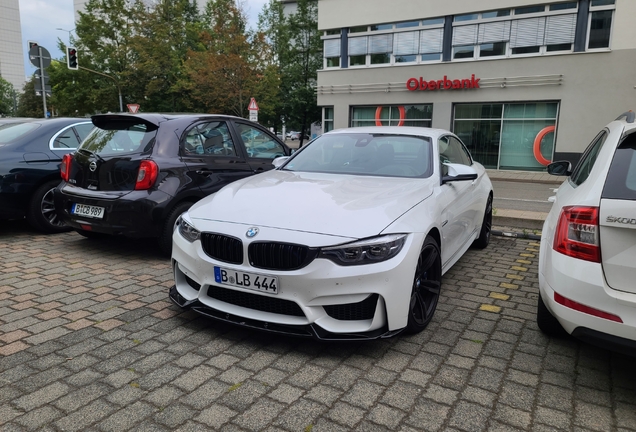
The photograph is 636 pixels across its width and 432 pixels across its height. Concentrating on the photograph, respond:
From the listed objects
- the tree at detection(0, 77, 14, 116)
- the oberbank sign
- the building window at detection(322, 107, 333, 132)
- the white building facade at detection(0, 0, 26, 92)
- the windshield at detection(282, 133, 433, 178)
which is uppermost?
the white building facade at detection(0, 0, 26, 92)

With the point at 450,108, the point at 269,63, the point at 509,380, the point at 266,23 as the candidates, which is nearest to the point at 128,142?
the point at 509,380

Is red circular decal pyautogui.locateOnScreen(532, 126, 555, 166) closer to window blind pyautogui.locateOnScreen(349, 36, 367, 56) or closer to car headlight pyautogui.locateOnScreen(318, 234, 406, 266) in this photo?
window blind pyautogui.locateOnScreen(349, 36, 367, 56)

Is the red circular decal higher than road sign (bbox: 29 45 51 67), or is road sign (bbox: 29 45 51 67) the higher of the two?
road sign (bbox: 29 45 51 67)

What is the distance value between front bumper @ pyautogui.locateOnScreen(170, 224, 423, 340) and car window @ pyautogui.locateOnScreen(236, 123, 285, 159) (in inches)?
126

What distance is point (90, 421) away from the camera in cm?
244

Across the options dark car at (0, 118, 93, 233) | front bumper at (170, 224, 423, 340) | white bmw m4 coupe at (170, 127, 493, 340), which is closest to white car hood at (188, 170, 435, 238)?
white bmw m4 coupe at (170, 127, 493, 340)

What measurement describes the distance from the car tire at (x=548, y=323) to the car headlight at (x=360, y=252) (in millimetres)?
1293

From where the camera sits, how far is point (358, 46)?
24.8 meters

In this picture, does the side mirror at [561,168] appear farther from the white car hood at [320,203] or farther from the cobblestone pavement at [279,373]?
the white car hood at [320,203]

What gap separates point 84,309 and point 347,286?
7.47 feet

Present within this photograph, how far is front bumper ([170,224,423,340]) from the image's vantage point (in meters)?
3.04

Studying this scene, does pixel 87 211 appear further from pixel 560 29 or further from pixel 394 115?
pixel 394 115

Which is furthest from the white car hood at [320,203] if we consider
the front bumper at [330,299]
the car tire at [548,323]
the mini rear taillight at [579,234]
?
the car tire at [548,323]

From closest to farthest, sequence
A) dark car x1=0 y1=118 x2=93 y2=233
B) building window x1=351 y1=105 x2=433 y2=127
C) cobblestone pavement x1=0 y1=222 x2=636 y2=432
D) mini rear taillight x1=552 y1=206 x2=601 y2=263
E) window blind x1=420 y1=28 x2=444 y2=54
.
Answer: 1. cobblestone pavement x1=0 y1=222 x2=636 y2=432
2. mini rear taillight x1=552 y1=206 x2=601 y2=263
3. dark car x1=0 y1=118 x2=93 y2=233
4. window blind x1=420 y1=28 x2=444 y2=54
5. building window x1=351 y1=105 x2=433 y2=127
